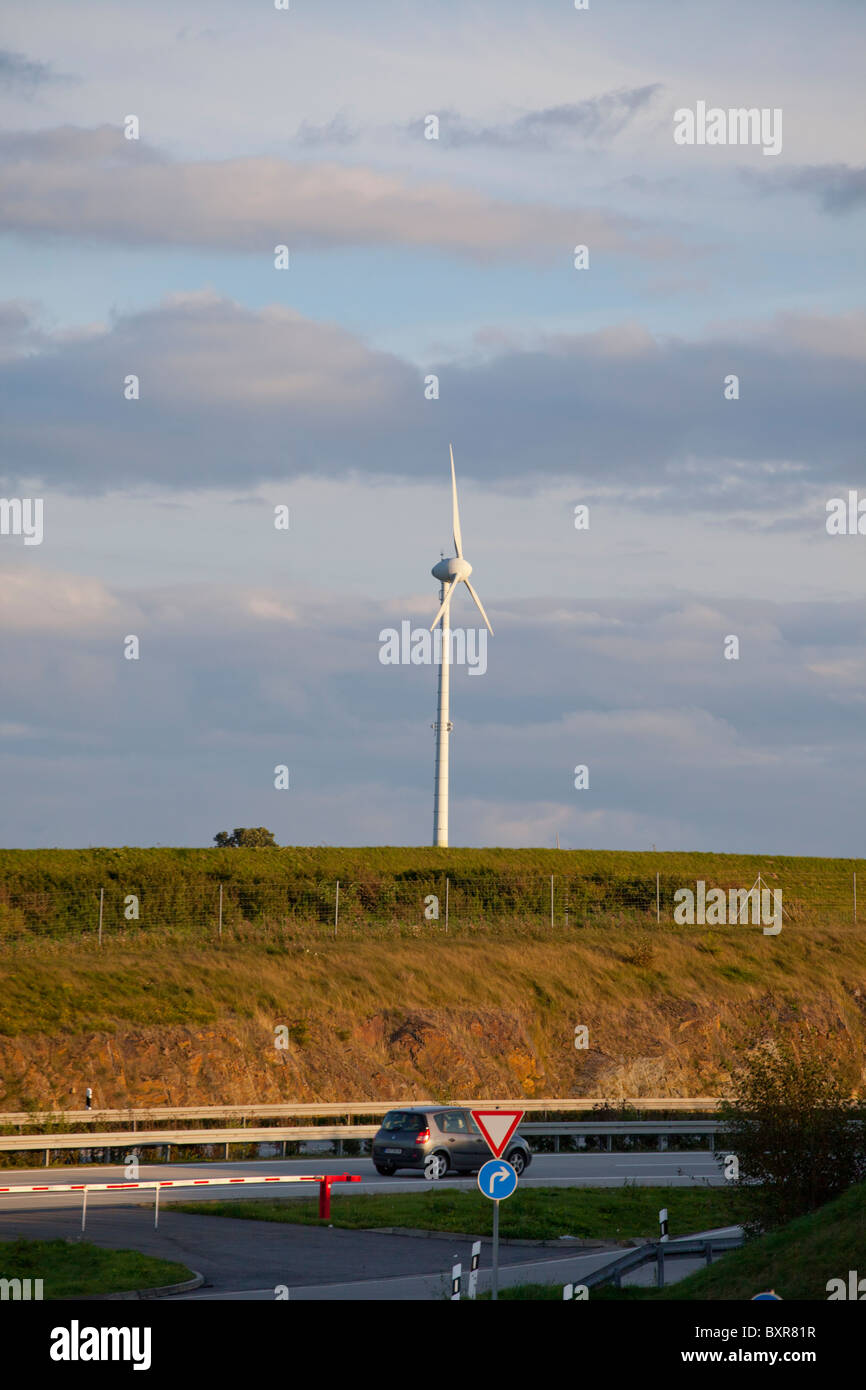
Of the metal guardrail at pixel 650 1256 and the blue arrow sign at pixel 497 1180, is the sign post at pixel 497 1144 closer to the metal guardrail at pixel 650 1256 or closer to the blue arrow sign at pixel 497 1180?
the blue arrow sign at pixel 497 1180

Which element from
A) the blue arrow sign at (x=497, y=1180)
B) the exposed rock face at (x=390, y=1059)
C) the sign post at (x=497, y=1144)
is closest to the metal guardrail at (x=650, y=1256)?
the sign post at (x=497, y=1144)

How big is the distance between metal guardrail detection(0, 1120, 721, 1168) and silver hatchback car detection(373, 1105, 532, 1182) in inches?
128

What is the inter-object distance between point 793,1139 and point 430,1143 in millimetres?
11695

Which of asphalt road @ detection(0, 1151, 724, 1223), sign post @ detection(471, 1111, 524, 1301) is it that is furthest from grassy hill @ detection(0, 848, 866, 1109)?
sign post @ detection(471, 1111, 524, 1301)

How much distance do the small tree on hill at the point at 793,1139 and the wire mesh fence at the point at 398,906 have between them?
27.0m

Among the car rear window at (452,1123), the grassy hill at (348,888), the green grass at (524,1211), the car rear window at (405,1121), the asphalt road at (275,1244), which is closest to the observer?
the asphalt road at (275,1244)

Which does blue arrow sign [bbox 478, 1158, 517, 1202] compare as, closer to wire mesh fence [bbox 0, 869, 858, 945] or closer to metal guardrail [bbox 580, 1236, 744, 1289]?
metal guardrail [bbox 580, 1236, 744, 1289]

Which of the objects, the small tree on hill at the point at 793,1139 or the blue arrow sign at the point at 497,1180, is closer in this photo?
the blue arrow sign at the point at 497,1180

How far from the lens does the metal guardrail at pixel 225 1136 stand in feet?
101

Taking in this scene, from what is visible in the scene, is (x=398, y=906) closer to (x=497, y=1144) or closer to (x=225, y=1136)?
(x=225, y=1136)

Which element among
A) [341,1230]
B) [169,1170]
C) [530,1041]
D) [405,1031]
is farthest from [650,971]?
[341,1230]

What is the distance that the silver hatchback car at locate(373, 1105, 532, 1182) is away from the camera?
29.2 meters

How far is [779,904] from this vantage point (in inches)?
2403
